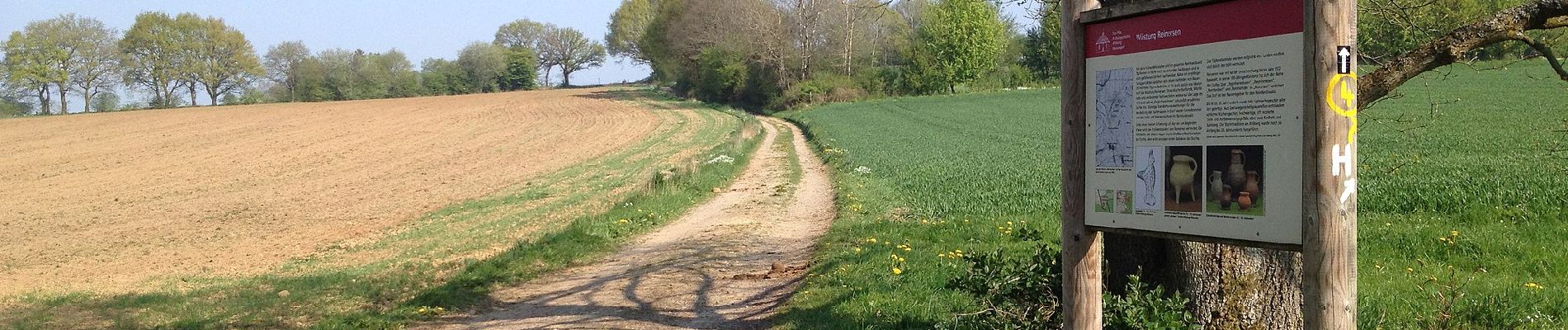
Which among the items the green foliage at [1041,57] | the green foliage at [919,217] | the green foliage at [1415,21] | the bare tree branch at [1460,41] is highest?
the green foliage at [1041,57]

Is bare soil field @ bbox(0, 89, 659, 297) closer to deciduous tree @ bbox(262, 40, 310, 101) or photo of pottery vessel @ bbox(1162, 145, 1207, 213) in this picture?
photo of pottery vessel @ bbox(1162, 145, 1207, 213)

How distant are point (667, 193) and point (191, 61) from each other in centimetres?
8495

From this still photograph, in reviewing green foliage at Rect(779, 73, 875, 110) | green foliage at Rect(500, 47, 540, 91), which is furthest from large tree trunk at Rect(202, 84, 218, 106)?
green foliage at Rect(779, 73, 875, 110)

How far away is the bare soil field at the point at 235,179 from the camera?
50.0ft

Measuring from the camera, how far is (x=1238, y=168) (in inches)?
140

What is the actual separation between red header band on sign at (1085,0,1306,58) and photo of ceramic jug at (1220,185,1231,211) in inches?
19.9

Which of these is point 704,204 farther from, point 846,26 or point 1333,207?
point 846,26

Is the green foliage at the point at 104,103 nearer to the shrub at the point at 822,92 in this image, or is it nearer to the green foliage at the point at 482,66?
the green foliage at the point at 482,66

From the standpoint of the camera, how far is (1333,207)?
3432 millimetres

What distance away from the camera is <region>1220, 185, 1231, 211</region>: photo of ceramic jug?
361 cm

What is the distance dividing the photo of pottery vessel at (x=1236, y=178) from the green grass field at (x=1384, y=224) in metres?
1.79

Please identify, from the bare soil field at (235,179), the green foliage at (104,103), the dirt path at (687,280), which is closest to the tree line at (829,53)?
the bare soil field at (235,179)

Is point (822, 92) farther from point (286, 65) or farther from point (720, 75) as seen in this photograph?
point (286, 65)

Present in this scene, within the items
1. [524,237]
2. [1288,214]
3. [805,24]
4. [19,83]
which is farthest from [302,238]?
[19,83]
